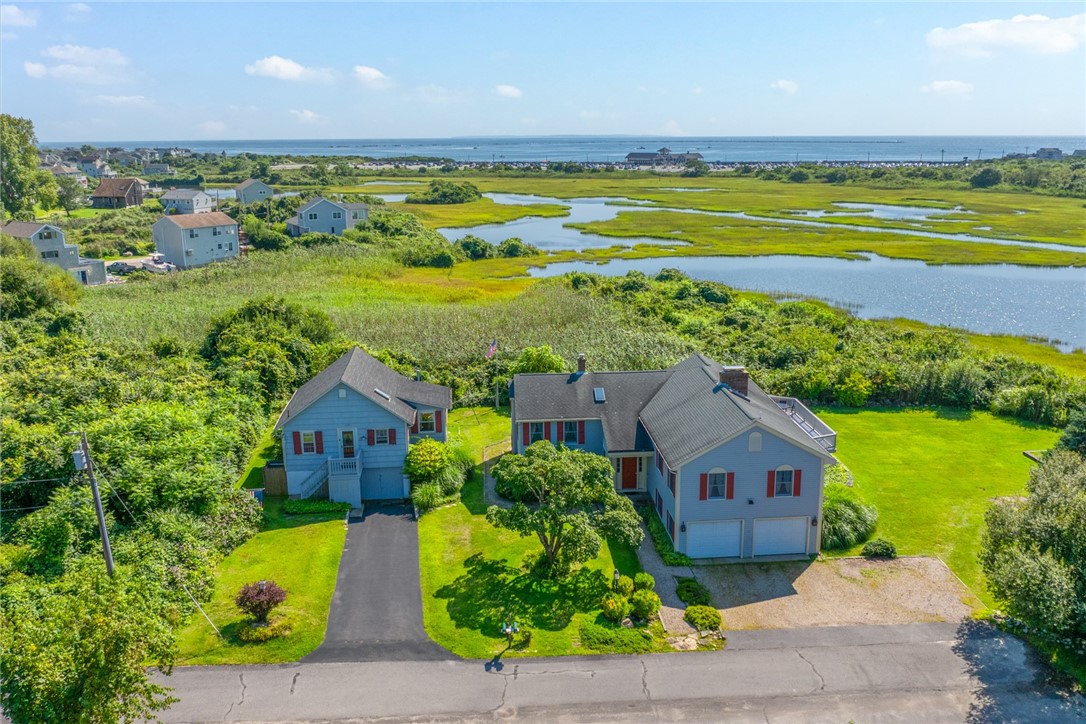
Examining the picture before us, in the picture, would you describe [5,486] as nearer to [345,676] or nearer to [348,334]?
[345,676]

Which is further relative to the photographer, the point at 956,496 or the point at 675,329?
the point at 675,329

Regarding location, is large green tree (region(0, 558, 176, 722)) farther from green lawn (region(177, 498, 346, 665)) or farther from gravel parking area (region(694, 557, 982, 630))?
gravel parking area (region(694, 557, 982, 630))

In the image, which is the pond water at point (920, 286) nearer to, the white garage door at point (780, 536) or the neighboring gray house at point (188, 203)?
the white garage door at point (780, 536)

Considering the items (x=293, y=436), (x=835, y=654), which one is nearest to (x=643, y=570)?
(x=835, y=654)

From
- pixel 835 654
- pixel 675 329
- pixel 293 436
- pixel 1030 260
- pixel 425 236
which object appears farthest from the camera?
pixel 425 236

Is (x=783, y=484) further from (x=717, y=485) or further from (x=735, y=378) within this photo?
(x=735, y=378)
